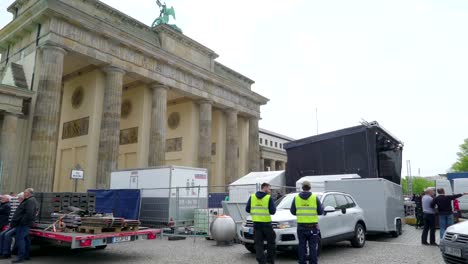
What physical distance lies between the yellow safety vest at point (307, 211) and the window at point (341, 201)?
10.2 feet

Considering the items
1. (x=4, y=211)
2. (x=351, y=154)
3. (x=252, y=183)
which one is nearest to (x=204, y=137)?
(x=252, y=183)

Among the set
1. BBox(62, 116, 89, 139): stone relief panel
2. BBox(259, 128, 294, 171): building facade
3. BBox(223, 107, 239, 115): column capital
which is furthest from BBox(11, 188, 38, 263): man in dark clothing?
BBox(259, 128, 294, 171): building facade

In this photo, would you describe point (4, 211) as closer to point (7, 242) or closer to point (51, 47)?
point (7, 242)

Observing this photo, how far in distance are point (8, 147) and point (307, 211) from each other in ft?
67.4

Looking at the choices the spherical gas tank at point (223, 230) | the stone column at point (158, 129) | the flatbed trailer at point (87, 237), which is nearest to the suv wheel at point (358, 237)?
the spherical gas tank at point (223, 230)

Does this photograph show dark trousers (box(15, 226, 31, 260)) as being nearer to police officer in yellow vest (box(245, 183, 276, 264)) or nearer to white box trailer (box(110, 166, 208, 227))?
police officer in yellow vest (box(245, 183, 276, 264))

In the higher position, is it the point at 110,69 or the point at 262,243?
the point at 110,69

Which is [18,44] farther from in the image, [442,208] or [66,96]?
[442,208]

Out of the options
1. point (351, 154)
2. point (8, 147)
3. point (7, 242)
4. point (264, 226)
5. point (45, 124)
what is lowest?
point (7, 242)

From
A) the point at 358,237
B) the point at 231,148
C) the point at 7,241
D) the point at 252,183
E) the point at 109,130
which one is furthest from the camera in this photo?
the point at 231,148

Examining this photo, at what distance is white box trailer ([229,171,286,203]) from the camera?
1770 centimetres

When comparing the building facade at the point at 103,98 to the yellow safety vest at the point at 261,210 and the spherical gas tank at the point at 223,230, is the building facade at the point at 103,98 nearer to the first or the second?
the spherical gas tank at the point at 223,230

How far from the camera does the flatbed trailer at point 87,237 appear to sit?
Answer: 792 cm

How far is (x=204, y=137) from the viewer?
33469 millimetres
